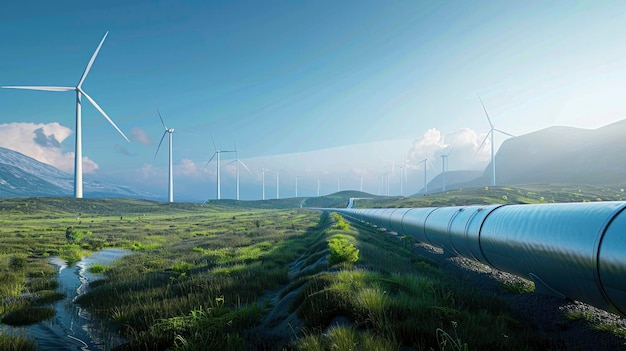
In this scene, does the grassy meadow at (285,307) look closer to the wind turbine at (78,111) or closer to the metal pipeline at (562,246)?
the metal pipeline at (562,246)

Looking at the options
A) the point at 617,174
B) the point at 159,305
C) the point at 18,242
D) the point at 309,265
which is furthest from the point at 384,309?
the point at 617,174

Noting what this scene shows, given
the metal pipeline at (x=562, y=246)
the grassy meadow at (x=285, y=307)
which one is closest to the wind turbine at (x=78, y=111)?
the grassy meadow at (x=285, y=307)

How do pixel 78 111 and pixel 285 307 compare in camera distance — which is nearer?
pixel 285 307

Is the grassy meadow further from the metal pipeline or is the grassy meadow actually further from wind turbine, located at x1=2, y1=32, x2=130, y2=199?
wind turbine, located at x1=2, y1=32, x2=130, y2=199

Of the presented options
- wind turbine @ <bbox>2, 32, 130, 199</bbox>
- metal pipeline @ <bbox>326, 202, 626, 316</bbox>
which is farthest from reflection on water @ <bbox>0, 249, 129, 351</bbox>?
wind turbine @ <bbox>2, 32, 130, 199</bbox>

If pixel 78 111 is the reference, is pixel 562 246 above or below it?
below

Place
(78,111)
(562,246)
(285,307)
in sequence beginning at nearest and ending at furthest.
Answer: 1. (562,246)
2. (285,307)
3. (78,111)

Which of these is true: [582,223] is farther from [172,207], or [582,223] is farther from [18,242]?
Answer: [172,207]

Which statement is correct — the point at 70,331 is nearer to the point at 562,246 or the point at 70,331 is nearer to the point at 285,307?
the point at 285,307

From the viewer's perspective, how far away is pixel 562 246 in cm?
775

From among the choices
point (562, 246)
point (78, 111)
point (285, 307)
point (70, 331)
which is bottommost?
point (70, 331)

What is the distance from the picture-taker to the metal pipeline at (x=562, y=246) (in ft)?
21.5

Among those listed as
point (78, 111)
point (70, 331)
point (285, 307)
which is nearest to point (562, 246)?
point (285, 307)

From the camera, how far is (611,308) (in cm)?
685
